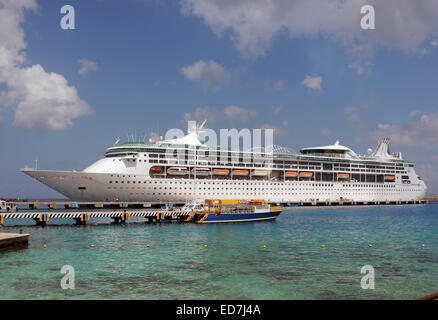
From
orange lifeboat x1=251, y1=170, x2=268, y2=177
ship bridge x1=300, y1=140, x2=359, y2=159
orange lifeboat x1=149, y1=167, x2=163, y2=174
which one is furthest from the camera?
ship bridge x1=300, y1=140, x2=359, y2=159

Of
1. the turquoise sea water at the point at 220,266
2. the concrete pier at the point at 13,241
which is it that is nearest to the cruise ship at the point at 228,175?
the turquoise sea water at the point at 220,266

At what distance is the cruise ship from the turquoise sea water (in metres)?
28.5

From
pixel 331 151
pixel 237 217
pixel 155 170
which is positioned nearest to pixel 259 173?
pixel 155 170

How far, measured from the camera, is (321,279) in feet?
62.0

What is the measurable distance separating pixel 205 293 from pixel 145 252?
1127 centimetres

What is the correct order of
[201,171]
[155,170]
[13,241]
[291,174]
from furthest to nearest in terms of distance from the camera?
[291,174] → [201,171] → [155,170] → [13,241]

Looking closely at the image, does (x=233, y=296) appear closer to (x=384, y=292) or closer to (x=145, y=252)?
(x=384, y=292)

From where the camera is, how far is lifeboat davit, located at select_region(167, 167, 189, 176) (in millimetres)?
70906

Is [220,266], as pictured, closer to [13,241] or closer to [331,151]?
[13,241]

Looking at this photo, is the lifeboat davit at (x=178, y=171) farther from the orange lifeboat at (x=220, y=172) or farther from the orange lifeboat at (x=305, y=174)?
the orange lifeboat at (x=305, y=174)

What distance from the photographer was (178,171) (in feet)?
236

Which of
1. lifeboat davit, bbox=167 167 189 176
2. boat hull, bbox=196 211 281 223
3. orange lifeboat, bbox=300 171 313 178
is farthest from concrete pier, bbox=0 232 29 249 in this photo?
orange lifeboat, bbox=300 171 313 178

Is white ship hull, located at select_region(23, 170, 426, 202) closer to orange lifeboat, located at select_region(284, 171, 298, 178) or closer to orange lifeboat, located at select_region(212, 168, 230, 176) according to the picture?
orange lifeboat, located at select_region(284, 171, 298, 178)

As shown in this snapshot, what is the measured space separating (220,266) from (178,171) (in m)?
50.7
